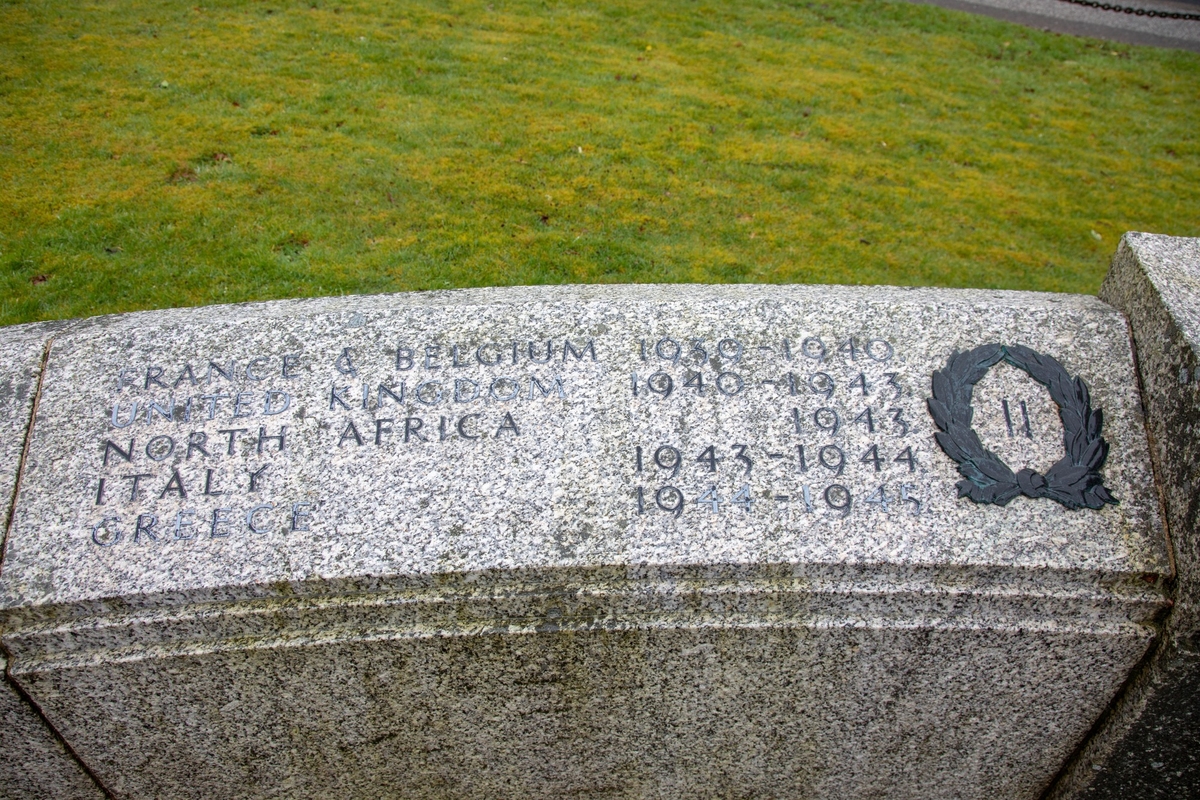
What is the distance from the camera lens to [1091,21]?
990 cm

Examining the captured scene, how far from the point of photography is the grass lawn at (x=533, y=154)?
486cm

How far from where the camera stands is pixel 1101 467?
106 inches

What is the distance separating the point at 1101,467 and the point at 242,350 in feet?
10.2

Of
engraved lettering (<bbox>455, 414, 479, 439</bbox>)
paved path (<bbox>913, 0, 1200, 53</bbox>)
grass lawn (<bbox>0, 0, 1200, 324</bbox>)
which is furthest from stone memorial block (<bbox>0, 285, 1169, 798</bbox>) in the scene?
paved path (<bbox>913, 0, 1200, 53</bbox>)

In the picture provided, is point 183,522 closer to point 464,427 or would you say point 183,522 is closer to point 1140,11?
point 464,427

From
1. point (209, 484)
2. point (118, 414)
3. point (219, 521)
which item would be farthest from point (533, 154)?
point (219, 521)

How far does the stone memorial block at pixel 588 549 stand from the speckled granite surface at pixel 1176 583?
7 centimetres

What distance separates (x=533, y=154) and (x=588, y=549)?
415 cm

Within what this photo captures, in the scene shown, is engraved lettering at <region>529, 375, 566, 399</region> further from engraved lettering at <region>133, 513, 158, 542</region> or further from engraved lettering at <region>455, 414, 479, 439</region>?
engraved lettering at <region>133, 513, 158, 542</region>

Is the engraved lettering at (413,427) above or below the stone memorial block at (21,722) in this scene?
above

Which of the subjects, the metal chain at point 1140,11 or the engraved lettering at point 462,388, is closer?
the engraved lettering at point 462,388

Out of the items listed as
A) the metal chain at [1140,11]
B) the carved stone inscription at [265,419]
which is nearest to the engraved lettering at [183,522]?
the carved stone inscription at [265,419]

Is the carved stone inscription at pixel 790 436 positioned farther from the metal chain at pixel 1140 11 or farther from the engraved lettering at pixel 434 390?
the metal chain at pixel 1140 11

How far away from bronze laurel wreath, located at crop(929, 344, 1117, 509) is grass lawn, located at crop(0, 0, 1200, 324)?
85.2 inches
